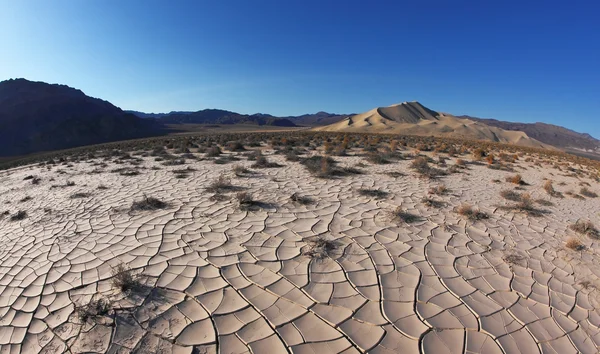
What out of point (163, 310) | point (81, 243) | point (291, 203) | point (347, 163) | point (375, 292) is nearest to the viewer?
point (163, 310)

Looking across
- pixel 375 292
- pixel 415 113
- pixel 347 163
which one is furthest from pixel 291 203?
pixel 415 113

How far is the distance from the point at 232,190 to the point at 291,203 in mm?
1725

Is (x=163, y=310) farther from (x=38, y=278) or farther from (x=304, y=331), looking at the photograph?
(x=38, y=278)

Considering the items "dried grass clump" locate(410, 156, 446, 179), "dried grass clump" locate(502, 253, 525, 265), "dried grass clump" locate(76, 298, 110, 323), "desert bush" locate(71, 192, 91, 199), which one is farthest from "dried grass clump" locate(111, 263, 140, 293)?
"dried grass clump" locate(410, 156, 446, 179)

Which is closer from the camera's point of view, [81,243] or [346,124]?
[81,243]

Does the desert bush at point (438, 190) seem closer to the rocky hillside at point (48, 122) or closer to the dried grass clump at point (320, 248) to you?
the dried grass clump at point (320, 248)

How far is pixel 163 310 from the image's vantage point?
2887mm

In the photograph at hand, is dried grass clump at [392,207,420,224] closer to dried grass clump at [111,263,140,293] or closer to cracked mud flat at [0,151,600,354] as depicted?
cracked mud flat at [0,151,600,354]

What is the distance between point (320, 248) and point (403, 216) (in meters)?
1.95

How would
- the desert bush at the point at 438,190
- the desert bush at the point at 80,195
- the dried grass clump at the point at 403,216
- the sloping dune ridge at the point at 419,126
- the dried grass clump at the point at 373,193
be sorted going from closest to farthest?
the dried grass clump at the point at 403,216 → the dried grass clump at the point at 373,193 → the desert bush at the point at 438,190 → the desert bush at the point at 80,195 → the sloping dune ridge at the point at 419,126

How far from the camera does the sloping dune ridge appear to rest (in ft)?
192

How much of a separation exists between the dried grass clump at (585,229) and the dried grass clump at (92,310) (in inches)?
279

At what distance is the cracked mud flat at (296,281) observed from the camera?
261 cm

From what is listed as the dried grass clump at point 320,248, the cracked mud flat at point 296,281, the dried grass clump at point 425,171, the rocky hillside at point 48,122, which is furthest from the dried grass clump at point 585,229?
the rocky hillside at point 48,122
